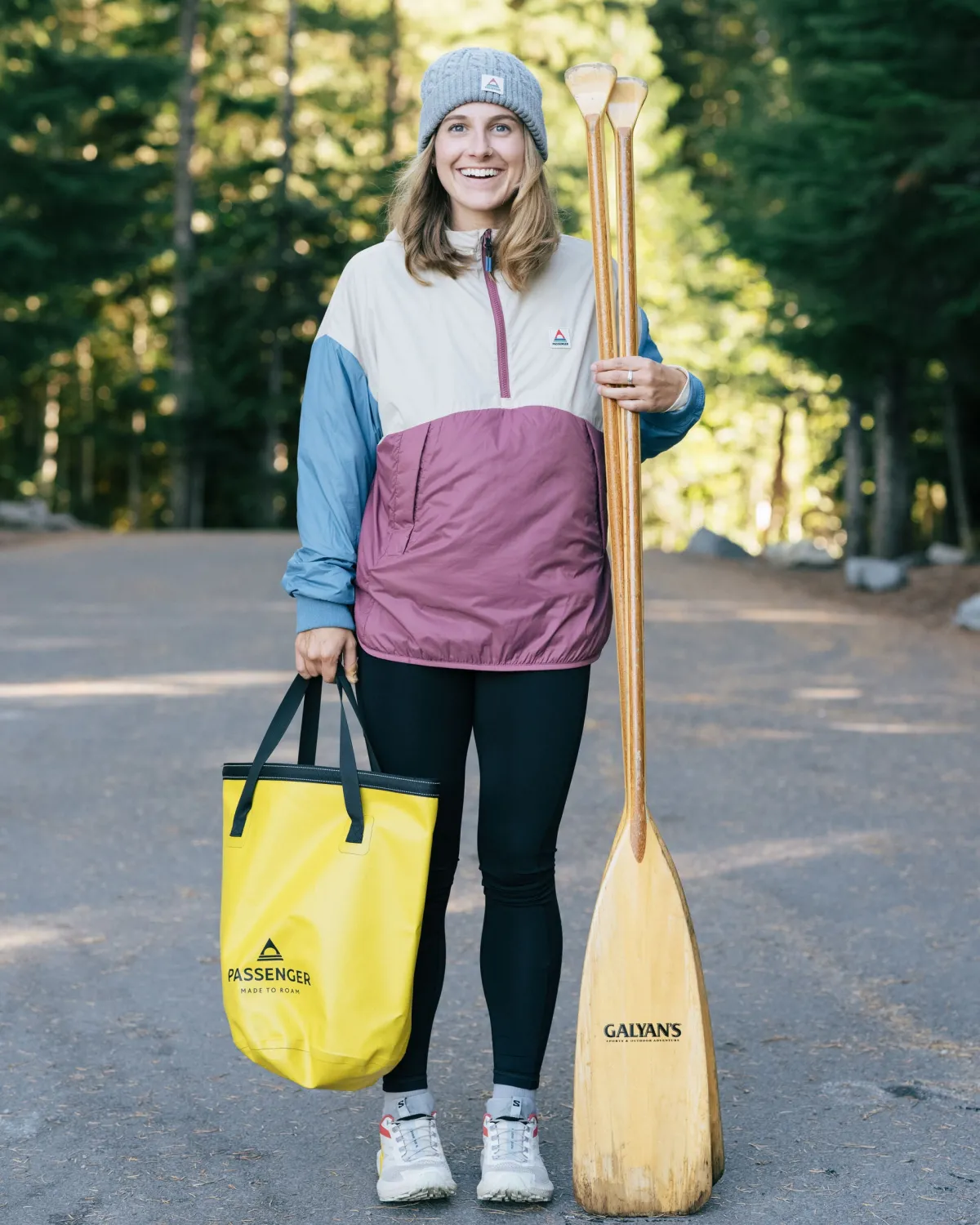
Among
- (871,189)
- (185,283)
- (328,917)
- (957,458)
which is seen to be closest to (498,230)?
(328,917)

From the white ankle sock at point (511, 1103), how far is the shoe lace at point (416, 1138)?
12cm

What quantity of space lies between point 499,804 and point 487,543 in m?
0.49

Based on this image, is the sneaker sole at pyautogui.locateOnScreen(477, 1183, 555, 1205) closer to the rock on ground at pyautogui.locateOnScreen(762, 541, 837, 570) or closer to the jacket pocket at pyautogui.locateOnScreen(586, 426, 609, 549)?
the jacket pocket at pyautogui.locateOnScreen(586, 426, 609, 549)

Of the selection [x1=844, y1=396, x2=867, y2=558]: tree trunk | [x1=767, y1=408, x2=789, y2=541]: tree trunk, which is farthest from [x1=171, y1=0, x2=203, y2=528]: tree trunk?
[x1=844, y1=396, x2=867, y2=558]: tree trunk

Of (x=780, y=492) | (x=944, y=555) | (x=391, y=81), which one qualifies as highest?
(x=391, y=81)

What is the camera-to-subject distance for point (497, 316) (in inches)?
117

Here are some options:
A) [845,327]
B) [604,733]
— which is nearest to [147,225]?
[845,327]

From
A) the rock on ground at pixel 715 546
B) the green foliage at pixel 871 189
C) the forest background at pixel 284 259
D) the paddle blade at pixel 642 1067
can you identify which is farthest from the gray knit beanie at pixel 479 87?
the rock on ground at pixel 715 546

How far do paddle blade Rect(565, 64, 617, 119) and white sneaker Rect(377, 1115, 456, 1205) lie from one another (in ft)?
6.16

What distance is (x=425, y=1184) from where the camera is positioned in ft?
9.85

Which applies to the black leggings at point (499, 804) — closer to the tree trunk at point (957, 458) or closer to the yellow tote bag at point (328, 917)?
the yellow tote bag at point (328, 917)

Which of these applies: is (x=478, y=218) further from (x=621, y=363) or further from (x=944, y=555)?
(x=944, y=555)

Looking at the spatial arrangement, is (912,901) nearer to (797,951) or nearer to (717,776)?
(797,951)

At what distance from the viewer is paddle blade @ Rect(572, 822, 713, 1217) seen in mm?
2961
